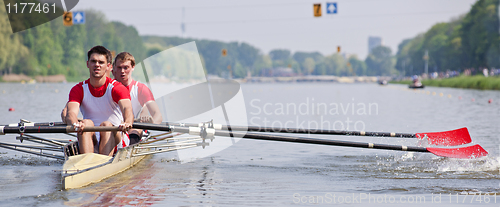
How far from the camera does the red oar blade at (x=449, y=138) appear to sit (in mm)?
10727

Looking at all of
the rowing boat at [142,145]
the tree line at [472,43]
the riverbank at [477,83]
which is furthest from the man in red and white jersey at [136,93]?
the tree line at [472,43]

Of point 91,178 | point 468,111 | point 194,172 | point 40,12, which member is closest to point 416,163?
point 194,172

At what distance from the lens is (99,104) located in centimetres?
790

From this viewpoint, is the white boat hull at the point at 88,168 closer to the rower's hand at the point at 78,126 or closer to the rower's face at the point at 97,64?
the rower's hand at the point at 78,126

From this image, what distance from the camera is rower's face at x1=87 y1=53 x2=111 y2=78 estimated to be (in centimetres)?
752

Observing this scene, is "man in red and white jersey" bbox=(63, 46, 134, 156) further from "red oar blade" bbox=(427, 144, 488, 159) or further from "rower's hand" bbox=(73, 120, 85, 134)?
"red oar blade" bbox=(427, 144, 488, 159)

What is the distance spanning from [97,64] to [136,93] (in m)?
1.64

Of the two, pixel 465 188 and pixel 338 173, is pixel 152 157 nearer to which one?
pixel 338 173

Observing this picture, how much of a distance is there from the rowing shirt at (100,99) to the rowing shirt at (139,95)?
1.04m

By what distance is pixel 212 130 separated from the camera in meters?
8.57

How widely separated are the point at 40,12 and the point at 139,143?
8665 centimetres

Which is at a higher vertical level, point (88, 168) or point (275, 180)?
point (88, 168)

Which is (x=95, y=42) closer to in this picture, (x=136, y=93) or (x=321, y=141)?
(x=136, y=93)

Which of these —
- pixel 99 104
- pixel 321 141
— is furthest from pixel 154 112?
pixel 321 141
